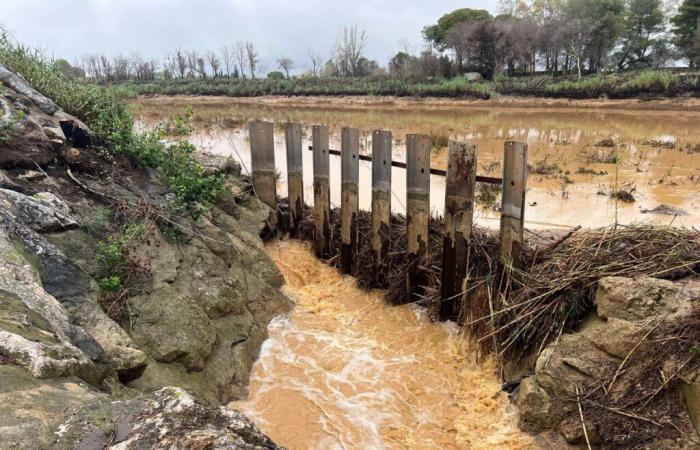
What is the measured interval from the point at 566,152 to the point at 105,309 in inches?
562

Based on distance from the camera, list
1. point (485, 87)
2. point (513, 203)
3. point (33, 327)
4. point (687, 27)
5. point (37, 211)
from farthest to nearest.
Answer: point (687, 27), point (485, 87), point (513, 203), point (37, 211), point (33, 327)

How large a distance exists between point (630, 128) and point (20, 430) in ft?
76.0

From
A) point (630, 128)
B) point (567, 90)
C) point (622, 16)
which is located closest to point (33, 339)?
point (630, 128)

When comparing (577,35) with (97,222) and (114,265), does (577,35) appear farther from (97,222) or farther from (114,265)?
(114,265)

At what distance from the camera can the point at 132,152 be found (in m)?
6.59

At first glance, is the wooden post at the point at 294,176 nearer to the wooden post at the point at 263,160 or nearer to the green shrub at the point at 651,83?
the wooden post at the point at 263,160

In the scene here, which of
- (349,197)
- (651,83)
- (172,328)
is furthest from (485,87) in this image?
(172,328)

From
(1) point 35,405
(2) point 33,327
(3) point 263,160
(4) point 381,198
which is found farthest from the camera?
(3) point 263,160

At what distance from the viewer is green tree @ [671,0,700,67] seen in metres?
38.6

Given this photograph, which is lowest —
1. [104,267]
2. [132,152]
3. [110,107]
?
[104,267]

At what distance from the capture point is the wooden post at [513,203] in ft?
18.5

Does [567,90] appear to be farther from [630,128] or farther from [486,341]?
[486,341]

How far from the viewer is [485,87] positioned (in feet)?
117

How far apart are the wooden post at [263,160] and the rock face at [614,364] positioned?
210 inches
